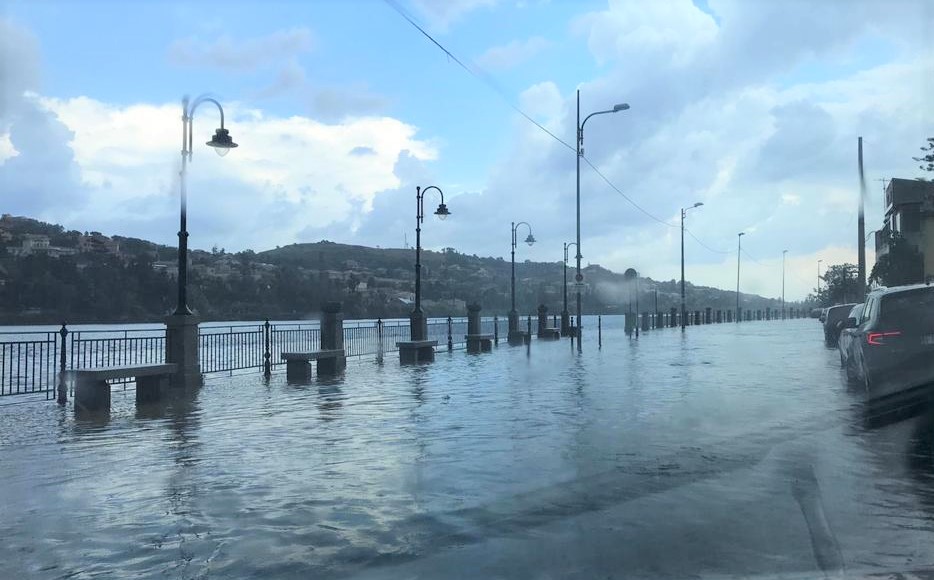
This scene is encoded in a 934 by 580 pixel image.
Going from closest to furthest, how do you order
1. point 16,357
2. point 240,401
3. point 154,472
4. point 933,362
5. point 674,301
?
1. point 154,472
2. point 933,362
3. point 240,401
4. point 16,357
5. point 674,301

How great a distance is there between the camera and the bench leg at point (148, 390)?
14.3 metres

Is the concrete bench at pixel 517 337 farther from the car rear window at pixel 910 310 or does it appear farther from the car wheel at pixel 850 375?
the car rear window at pixel 910 310

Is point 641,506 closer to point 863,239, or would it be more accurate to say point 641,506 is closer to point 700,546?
point 700,546

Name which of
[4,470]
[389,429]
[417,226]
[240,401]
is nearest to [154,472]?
[4,470]

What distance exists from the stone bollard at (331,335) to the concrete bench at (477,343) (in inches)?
397

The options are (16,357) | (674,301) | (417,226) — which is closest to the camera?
(16,357)

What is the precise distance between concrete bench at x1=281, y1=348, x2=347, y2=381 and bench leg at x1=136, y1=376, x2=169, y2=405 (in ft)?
14.2

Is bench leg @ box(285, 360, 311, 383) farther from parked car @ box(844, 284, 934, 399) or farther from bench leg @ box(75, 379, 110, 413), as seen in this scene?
parked car @ box(844, 284, 934, 399)

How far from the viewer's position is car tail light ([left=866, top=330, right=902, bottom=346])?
12.7 meters

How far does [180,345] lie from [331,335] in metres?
5.55

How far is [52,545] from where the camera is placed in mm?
5574

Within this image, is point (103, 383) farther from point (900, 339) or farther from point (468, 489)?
point (900, 339)

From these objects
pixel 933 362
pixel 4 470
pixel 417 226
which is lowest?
pixel 4 470

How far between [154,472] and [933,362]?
38.5 feet
